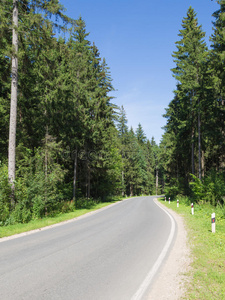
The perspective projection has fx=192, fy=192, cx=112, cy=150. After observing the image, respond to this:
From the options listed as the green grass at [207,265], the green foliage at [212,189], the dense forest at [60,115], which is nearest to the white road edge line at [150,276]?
the green grass at [207,265]

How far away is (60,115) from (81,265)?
14688 millimetres

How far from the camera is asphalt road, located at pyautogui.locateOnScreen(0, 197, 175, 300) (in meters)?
3.97

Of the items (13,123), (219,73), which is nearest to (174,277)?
(13,123)

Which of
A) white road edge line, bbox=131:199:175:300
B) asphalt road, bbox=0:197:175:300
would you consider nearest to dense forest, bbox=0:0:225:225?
asphalt road, bbox=0:197:175:300

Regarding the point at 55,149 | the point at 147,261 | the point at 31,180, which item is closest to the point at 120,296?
the point at 147,261

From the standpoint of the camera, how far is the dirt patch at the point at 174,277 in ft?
13.0

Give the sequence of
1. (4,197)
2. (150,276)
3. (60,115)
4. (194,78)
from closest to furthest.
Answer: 1. (150,276)
2. (4,197)
3. (60,115)
4. (194,78)

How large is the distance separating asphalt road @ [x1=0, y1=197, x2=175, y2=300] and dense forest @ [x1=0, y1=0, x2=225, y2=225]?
4.98m

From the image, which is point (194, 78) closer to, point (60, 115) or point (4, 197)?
point (60, 115)

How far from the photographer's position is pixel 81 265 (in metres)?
5.30

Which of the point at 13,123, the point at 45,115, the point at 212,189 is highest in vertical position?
the point at 45,115

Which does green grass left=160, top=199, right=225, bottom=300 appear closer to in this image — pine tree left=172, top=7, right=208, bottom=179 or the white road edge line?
the white road edge line

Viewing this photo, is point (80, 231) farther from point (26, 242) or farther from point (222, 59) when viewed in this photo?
point (222, 59)

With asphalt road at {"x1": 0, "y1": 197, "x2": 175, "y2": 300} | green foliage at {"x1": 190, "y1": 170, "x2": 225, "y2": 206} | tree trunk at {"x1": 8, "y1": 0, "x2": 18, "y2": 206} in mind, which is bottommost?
asphalt road at {"x1": 0, "y1": 197, "x2": 175, "y2": 300}
